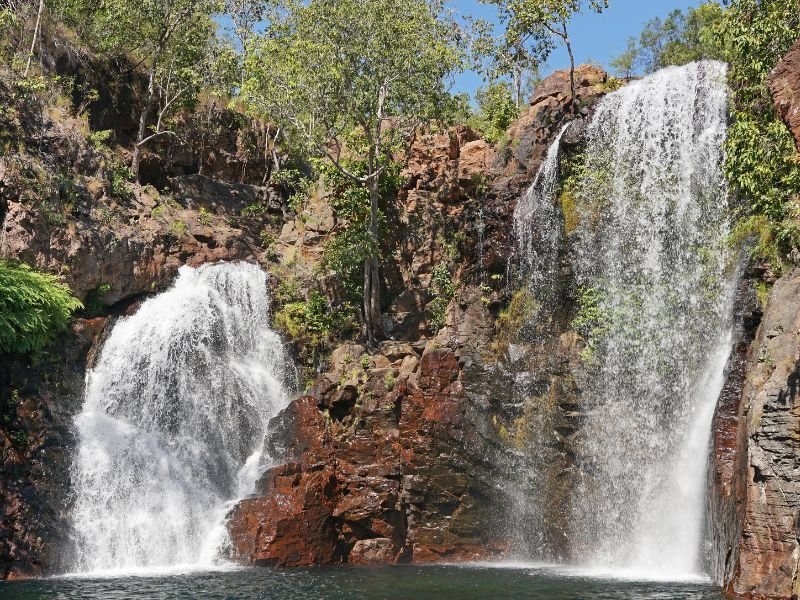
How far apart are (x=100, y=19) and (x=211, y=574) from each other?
2238 cm

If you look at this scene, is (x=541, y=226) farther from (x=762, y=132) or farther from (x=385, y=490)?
(x=385, y=490)

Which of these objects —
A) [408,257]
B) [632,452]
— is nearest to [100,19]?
[408,257]

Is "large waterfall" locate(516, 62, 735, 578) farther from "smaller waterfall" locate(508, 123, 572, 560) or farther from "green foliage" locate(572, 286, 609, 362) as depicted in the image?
"smaller waterfall" locate(508, 123, 572, 560)

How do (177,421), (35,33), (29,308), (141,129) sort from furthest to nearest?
(141,129)
(35,33)
(177,421)
(29,308)

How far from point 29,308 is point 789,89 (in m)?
18.7

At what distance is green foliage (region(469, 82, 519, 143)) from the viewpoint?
30.8m

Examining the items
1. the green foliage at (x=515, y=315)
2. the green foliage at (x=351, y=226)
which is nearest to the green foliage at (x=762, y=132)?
the green foliage at (x=515, y=315)

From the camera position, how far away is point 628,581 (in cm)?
1731

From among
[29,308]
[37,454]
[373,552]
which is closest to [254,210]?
[29,308]

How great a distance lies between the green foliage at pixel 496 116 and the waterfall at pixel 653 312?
5.06 meters

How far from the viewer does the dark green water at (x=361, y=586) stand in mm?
15625

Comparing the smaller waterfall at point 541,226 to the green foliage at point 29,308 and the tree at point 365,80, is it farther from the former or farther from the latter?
the green foliage at point 29,308

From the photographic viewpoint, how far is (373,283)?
27719 millimetres

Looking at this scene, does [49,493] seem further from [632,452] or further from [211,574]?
[632,452]
